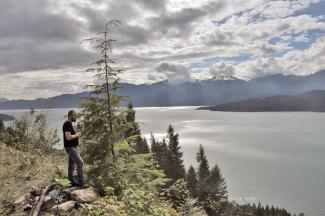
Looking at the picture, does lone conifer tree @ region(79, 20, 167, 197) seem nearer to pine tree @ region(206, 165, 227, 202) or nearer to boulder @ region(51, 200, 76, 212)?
boulder @ region(51, 200, 76, 212)

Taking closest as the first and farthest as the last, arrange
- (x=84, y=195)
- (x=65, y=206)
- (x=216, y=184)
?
(x=65, y=206) → (x=84, y=195) → (x=216, y=184)

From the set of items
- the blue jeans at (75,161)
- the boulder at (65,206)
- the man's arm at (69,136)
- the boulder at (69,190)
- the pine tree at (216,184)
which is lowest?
the pine tree at (216,184)

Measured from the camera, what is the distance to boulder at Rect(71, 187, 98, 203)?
847 cm

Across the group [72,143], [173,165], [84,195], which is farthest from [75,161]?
[173,165]

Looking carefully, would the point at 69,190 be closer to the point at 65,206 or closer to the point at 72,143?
the point at 65,206

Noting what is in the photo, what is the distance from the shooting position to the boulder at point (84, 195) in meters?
8.47

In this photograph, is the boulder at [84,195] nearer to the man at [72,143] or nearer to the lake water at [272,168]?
the man at [72,143]

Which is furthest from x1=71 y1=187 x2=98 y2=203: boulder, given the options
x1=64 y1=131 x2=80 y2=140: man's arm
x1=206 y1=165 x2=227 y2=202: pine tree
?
x1=206 y1=165 x2=227 y2=202: pine tree

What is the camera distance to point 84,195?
870 centimetres

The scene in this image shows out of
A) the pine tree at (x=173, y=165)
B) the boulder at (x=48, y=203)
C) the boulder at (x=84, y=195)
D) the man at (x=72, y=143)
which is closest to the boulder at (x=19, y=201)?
the boulder at (x=48, y=203)

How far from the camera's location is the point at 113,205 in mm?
8336

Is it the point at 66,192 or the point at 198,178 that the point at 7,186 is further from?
the point at 198,178

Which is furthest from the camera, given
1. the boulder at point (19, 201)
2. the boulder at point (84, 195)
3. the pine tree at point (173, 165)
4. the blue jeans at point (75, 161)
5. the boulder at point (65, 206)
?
the pine tree at point (173, 165)

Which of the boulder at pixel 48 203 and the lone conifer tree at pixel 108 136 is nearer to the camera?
the boulder at pixel 48 203
